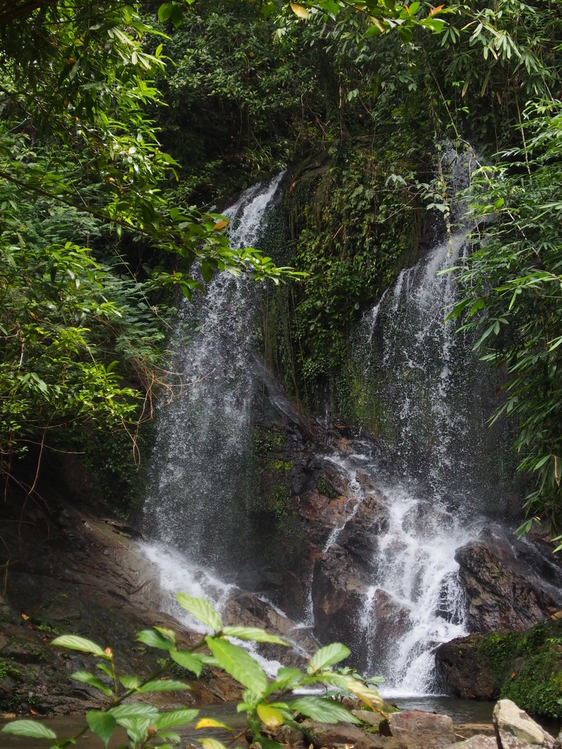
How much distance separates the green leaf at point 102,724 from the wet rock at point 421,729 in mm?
3249

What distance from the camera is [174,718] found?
123 cm

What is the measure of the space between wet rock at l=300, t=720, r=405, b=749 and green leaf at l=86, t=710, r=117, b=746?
3.03 metres

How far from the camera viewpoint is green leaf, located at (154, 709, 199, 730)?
120 cm

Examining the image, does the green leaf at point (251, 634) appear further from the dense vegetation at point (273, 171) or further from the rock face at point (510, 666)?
the rock face at point (510, 666)

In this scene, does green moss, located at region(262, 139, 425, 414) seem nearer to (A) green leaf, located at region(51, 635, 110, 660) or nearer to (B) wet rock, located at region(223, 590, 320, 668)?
(B) wet rock, located at region(223, 590, 320, 668)

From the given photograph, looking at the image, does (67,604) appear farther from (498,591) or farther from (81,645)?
(81,645)

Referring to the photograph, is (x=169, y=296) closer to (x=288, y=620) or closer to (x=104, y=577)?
(x=104, y=577)

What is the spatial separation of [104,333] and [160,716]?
8.79 meters

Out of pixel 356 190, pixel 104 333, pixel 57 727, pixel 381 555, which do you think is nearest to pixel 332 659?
pixel 57 727

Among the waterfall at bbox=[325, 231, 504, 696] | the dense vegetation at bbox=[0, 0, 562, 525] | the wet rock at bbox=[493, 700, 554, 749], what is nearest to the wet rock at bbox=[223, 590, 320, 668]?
the waterfall at bbox=[325, 231, 504, 696]

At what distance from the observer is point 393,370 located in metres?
10.5

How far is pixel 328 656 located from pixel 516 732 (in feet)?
8.03

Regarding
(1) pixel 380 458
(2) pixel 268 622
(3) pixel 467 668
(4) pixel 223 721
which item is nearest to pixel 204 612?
(4) pixel 223 721

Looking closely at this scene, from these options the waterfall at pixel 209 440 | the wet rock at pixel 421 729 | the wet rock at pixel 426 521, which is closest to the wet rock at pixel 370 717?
the wet rock at pixel 421 729
